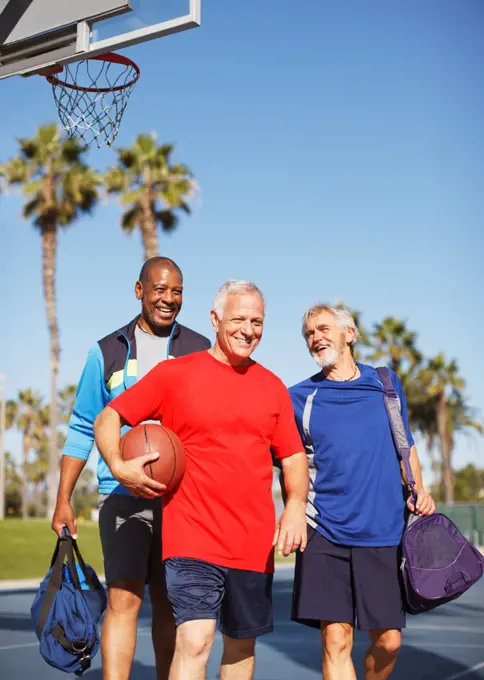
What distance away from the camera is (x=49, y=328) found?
125 ft

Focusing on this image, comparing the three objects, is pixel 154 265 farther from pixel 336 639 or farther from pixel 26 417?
pixel 26 417

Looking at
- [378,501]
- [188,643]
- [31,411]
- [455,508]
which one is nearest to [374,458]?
[378,501]

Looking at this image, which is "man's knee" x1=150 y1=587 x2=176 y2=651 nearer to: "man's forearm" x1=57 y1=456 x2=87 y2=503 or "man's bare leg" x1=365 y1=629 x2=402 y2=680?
"man's forearm" x1=57 y1=456 x2=87 y2=503

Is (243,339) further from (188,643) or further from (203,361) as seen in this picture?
(188,643)

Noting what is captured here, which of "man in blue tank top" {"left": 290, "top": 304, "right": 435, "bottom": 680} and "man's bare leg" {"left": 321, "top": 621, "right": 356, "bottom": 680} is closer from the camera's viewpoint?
"man's bare leg" {"left": 321, "top": 621, "right": 356, "bottom": 680}

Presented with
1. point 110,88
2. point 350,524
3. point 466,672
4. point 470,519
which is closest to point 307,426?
point 350,524

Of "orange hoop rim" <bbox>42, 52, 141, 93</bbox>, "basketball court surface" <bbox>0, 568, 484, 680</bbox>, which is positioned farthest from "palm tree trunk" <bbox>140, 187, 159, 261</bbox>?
"orange hoop rim" <bbox>42, 52, 141, 93</bbox>

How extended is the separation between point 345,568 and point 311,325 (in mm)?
1341

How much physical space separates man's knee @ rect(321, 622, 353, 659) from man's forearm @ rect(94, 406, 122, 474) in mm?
1604

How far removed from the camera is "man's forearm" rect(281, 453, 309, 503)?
5086mm

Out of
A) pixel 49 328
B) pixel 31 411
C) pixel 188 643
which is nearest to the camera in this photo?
pixel 188 643

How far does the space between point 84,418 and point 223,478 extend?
1.27 m

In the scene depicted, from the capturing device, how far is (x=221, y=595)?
479 cm

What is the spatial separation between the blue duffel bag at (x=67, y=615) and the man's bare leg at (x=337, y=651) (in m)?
1.21
